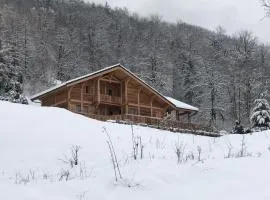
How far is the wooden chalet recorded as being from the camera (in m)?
42.3

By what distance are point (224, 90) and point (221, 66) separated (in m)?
4.31

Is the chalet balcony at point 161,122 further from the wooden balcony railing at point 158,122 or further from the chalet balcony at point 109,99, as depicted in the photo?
the chalet balcony at point 109,99

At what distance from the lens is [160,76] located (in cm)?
7044

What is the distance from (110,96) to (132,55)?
4603cm

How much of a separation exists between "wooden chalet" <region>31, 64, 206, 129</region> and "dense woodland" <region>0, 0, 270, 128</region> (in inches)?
316

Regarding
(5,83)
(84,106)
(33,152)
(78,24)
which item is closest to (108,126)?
(33,152)

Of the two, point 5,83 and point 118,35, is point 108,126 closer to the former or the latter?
point 5,83

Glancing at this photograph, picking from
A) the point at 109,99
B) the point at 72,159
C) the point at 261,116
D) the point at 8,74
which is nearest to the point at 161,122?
the point at 109,99

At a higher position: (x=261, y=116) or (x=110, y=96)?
(x=110, y=96)

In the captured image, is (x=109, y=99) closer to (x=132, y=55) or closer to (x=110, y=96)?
(x=110, y=96)

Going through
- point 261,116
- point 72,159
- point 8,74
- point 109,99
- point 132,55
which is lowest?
point 72,159

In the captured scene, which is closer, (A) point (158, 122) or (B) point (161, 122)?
(B) point (161, 122)

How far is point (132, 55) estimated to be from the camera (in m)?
89.9

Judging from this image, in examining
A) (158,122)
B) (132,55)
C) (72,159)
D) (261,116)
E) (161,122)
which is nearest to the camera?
(72,159)
